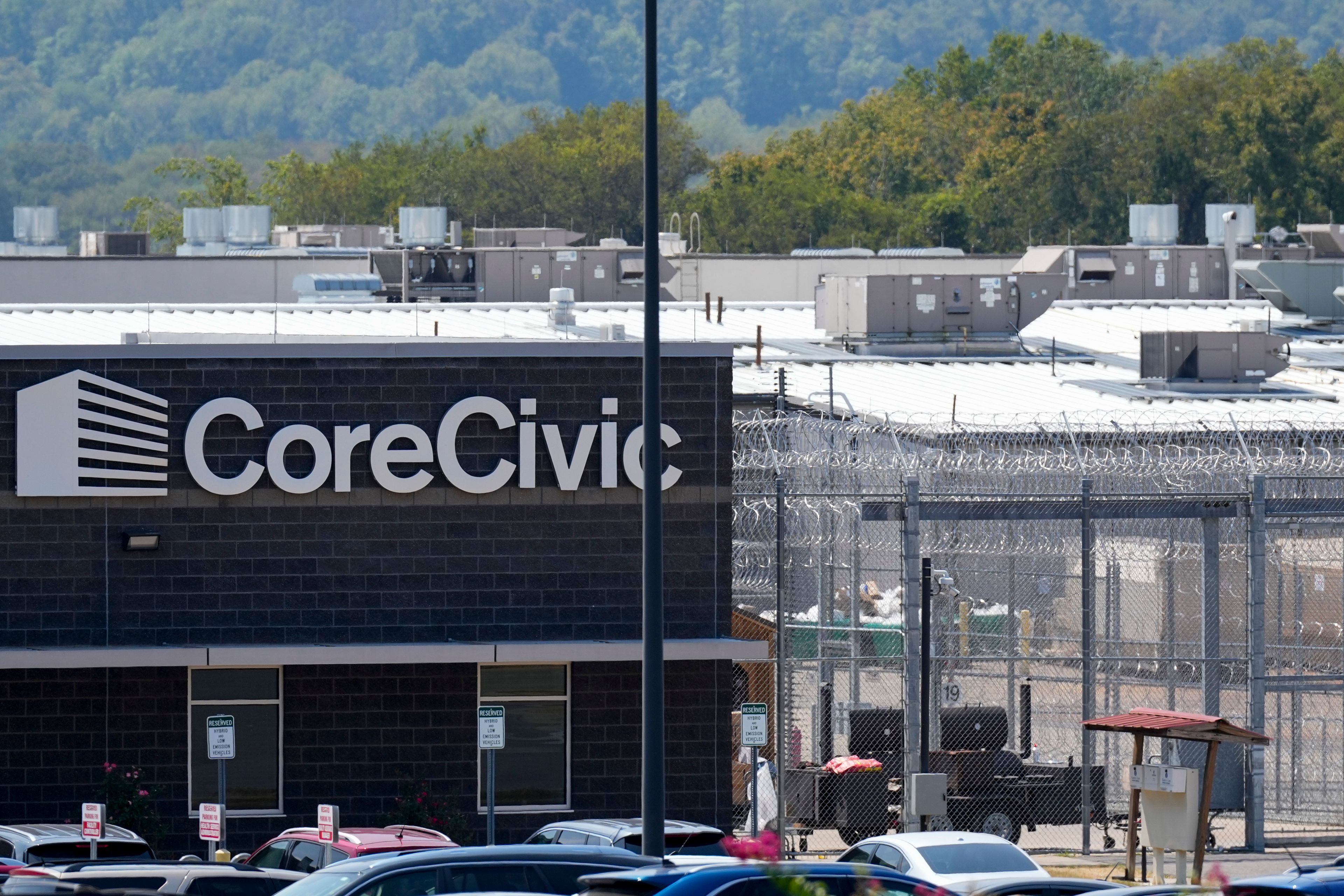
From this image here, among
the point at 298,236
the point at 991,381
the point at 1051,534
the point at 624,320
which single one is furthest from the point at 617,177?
the point at 1051,534

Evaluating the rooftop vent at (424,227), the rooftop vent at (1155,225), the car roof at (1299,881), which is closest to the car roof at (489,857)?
the car roof at (1299,881)

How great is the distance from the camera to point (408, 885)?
42.9 feet

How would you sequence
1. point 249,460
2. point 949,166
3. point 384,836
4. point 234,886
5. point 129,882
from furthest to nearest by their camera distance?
point 949,166, point 249,460, point 384,836, point 234,886, point 129,882

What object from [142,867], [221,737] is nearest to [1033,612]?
[221,737]

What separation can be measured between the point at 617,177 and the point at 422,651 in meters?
108

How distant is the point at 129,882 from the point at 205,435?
5.95 m

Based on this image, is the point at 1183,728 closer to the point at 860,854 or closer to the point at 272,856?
the point at 860,854

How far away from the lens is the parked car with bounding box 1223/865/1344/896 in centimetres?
1172

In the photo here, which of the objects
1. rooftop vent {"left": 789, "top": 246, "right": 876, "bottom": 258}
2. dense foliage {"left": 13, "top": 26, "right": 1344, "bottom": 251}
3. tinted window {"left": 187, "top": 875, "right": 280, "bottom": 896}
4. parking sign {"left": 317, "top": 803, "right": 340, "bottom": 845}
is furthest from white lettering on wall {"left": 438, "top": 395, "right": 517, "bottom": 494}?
dense foliage {"left": 13, "top": 26, "right": 1344, "bottom": 251}

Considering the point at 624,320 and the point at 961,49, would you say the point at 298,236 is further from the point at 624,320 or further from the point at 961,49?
the point at 961,49

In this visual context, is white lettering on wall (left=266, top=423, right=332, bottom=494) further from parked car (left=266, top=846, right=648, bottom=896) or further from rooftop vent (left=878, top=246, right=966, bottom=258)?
rooftop vent (left=878, top=246, right=966, bottom=258)

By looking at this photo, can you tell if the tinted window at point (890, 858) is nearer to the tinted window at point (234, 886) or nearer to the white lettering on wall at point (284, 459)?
the tinted window at point (234, 886)

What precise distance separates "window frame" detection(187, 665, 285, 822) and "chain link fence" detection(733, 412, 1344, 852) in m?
4.34

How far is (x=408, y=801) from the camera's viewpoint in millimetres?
19609
